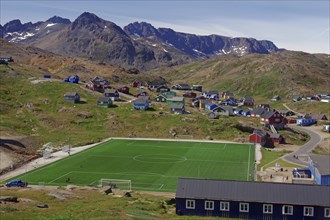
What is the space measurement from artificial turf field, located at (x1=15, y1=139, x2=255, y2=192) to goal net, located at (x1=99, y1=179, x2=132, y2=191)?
3.62 ft

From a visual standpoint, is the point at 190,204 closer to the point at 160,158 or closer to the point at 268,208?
the point at 268,208

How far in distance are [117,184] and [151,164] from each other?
1699 cm

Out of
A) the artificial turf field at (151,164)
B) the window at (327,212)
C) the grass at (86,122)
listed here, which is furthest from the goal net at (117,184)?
the grass at (86,122)

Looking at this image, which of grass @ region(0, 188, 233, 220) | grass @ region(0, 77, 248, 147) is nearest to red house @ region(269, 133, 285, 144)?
grass @ region(0, 77, 248, 147)

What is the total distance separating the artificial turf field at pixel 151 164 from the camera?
78312 millimetres

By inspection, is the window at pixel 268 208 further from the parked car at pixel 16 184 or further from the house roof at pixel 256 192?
the parked car at pixel 16 184

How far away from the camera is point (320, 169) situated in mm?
74375

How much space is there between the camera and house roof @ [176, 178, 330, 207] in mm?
51750

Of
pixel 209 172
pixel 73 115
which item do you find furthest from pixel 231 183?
pixel 73 115

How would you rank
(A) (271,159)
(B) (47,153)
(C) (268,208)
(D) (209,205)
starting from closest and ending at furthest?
(C) (268,208) < (D) (209,205) < (B) (47,153) < (A) (271,159)

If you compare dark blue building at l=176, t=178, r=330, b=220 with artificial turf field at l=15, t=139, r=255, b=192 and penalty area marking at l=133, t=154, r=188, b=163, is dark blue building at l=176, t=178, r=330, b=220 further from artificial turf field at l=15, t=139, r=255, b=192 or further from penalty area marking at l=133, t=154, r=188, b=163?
penalty area marking at l=133, t=154, r=188, b=163

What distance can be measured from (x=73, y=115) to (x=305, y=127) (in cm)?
8016

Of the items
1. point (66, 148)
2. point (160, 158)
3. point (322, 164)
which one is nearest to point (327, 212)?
point (322, 164)

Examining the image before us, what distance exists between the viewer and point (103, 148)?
10612 centimetres
